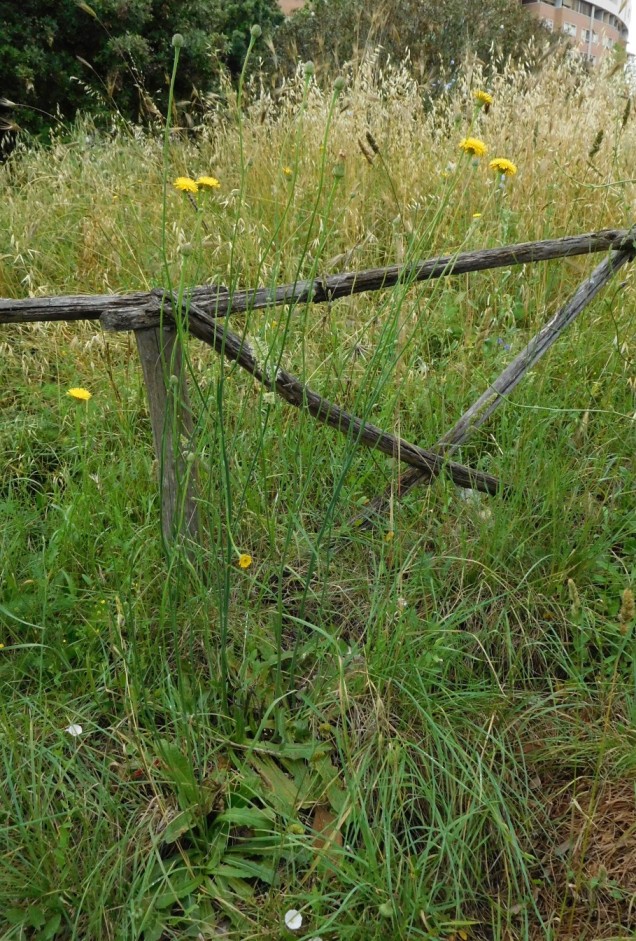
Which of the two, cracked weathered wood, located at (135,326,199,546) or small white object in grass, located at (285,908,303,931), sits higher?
cracked weathered wood, located at (135,326,199,546)

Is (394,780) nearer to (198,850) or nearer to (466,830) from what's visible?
(466,830)

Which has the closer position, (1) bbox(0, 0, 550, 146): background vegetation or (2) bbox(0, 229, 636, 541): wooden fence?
(2) bbox(0, 229, 636, 541): wooden fence

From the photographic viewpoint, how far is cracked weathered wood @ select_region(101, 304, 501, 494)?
1.69 metres

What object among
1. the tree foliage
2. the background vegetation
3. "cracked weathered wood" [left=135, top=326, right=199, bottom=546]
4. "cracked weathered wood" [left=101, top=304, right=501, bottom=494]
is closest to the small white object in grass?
"cracked weathered wood" [left=135, top=326, right=199, bottom=546]

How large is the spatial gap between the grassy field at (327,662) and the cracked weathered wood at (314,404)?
0.05 metres

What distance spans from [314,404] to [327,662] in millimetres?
640

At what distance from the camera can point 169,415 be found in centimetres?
168

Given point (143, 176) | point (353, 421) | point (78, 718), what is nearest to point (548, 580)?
point (353, 421)

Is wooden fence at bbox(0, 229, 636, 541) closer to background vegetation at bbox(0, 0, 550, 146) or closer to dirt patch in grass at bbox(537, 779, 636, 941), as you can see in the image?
dirt patch in grass at bbox(537, 779, 636, 941)

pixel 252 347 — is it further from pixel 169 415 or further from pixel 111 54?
pixel 111 54

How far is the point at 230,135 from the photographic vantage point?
478 centimetres

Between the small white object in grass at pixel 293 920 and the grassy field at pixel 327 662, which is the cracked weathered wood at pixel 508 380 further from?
the small white object in grass at pixel 293 920

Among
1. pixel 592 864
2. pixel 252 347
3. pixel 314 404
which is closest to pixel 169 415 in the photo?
pixel 252 347

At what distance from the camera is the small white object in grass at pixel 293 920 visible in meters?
1.39
